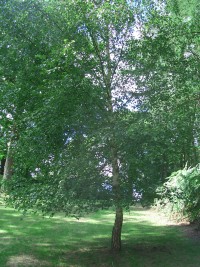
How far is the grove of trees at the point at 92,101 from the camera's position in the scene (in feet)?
18.6

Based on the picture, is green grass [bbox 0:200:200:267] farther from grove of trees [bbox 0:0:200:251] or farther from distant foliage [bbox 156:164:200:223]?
grove of trees [bbox 0:0:200:251]

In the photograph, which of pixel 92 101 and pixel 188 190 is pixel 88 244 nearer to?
pixel 188 190

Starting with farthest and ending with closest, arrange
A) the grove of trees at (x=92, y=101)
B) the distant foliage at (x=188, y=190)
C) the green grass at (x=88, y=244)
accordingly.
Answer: the distant foliage at (x=188, y=190) < the green grass at (x=88, y=244) < the grove of trees at (x=92, y=101)

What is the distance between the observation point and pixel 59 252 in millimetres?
7023

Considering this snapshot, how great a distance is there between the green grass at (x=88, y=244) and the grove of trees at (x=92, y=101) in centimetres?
132

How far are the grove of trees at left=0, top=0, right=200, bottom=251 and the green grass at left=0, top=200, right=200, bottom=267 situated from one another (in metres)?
1.32

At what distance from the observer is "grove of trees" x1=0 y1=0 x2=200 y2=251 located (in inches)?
223

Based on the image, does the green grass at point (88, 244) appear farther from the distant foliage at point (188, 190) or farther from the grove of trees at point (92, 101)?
the grove of trees at point (92, 101)

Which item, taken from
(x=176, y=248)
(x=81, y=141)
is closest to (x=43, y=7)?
(x=81, y=141)

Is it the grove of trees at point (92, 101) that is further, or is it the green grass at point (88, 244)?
the green grass at point (88, 244)

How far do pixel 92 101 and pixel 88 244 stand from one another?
12.2ft

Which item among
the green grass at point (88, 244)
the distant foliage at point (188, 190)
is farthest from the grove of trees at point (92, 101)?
the distant foliage at point (188, 190)

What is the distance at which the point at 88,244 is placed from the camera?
779 cm

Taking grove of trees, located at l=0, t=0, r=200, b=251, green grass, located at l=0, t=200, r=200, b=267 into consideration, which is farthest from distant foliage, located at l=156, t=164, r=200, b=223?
grove of trees, located at l=0, t=0, r=200, b=251
